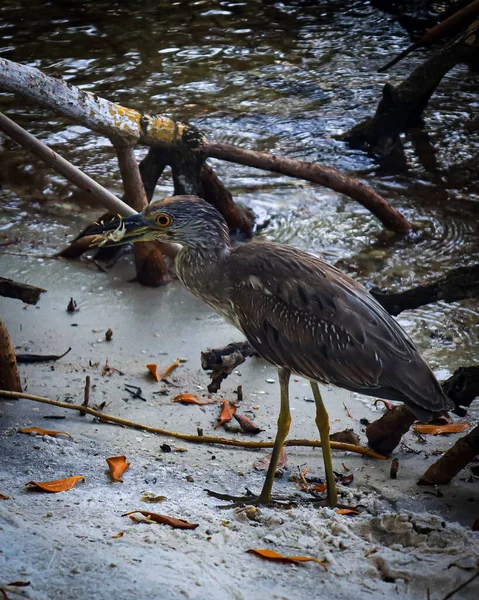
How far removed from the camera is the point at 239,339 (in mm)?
4910

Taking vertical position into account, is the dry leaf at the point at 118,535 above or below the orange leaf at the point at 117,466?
above

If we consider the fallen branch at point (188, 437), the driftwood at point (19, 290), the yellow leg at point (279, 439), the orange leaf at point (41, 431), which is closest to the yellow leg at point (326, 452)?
the yellow leg at point (279, 439)

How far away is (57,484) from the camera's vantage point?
3.17 meters

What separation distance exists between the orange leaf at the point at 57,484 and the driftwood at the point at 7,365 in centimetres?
83

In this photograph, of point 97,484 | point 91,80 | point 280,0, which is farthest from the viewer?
point 280,0

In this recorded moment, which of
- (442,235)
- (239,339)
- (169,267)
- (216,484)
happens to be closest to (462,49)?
(442,235)

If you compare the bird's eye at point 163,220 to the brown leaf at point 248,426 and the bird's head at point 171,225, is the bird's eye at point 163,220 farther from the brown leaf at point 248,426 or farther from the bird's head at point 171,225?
the brown leaf at point 248,426

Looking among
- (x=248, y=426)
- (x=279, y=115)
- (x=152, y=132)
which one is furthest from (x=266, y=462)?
(x=279, y=115)

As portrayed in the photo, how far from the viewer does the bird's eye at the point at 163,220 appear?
3.64m

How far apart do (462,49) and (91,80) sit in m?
4.51

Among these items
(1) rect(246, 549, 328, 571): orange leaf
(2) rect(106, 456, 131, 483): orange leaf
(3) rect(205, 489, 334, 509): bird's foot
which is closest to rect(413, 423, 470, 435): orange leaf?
(3) rect(205, 489, 334, 509): bird's foot

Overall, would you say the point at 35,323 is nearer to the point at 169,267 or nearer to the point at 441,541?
the point at 169,267

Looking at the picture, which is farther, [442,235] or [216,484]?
[442,235]

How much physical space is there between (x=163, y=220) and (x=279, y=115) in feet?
18.7
